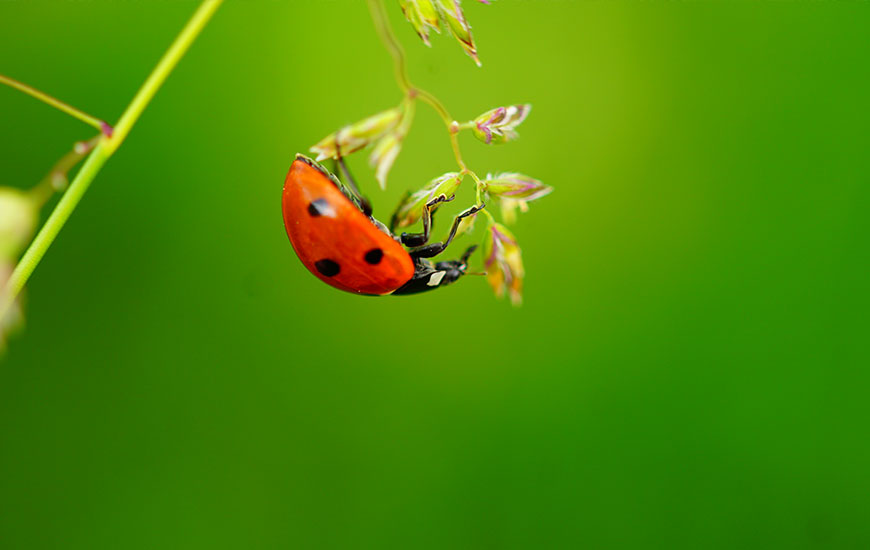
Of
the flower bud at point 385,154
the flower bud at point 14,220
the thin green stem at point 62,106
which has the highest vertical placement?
the thin green stem at point 62,106

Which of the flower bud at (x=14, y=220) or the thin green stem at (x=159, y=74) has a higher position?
the thin green stem at (x=159, y=74)

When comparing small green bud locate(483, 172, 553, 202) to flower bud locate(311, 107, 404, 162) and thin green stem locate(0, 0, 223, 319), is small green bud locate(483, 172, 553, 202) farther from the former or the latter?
thin green stem locate(0, 0, 223, 319)

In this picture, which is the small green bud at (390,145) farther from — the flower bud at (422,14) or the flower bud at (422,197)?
the flower bud at (422,197)

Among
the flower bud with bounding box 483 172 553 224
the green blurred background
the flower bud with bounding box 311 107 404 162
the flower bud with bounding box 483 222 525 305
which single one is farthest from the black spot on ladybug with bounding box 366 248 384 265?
the green blurred background

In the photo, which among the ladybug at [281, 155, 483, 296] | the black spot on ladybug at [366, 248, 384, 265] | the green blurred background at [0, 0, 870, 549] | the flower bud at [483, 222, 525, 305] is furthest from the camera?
the green blurred background at [0, 0, 870, 549]

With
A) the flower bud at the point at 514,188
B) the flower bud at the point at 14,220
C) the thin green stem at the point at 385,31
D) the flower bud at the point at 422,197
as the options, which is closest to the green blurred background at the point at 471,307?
the flower bud at the point at 422,197
